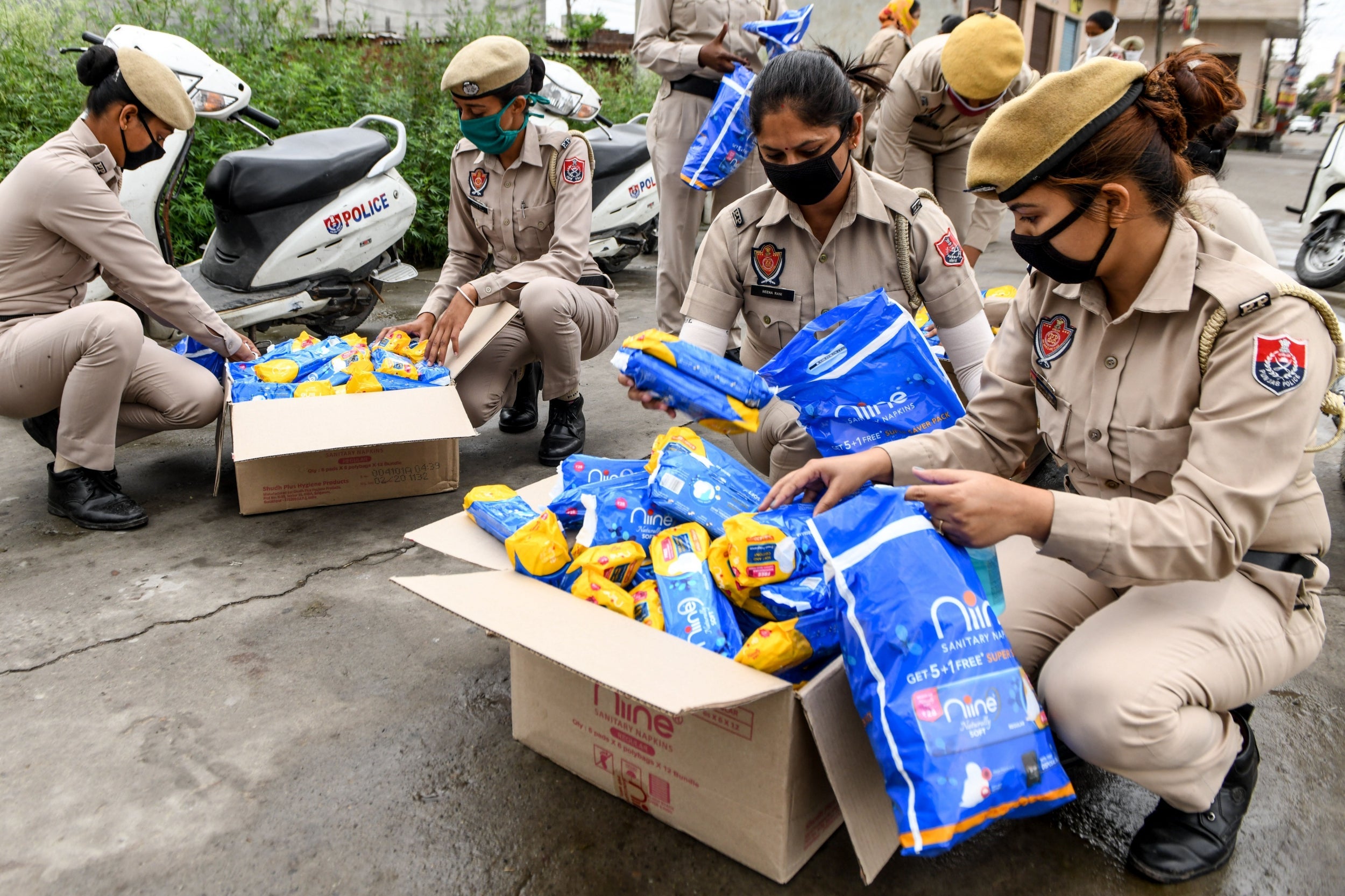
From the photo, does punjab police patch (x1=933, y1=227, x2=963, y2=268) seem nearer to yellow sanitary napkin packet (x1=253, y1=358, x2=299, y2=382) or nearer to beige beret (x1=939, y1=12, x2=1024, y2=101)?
beige beret (x1=939, y1=12, x2=1024, y2=101)

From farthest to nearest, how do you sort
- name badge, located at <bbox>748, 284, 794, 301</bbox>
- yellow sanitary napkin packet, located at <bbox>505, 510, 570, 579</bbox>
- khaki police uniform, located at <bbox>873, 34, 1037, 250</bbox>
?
khaki police uniform, located at <bbox>873, 34, 1037, 250</bbox> → name badge, located at <bbox>748, 284, 794, 301</bbox> → yellow sanitary napkin packet, located at <bbox>505, 510, 570, 579</bbox>

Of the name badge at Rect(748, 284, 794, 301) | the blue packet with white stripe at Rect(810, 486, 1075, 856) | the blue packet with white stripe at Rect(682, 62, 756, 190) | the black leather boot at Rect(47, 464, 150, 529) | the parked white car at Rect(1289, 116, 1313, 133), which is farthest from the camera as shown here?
the parked white car at Rect(1289, 116, 1313, 133)

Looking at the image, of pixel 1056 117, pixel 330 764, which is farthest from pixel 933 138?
pixel 330 764

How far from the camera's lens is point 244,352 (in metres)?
3.09

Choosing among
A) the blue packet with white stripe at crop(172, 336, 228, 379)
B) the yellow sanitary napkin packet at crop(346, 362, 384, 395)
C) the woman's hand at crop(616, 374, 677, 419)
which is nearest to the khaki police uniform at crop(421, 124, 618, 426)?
the yellow sanitary napkin packet at crop(346, 362, 384, 395)

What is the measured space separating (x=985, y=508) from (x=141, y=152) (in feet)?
8.83

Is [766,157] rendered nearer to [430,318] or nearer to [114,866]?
[430,318]

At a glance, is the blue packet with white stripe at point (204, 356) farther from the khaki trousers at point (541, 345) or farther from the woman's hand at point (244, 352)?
the khaki trousers at point (541, 345)

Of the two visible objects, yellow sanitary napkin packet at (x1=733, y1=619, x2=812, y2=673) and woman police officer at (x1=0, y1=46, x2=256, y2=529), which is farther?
woman police officer at (x1=0, y1=46, x2=256, y2=529)

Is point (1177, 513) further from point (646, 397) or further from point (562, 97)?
point (562, 97)

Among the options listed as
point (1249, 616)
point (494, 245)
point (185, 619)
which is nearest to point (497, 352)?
point (494, 245)

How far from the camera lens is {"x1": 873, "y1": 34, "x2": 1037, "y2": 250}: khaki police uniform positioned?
3729mm

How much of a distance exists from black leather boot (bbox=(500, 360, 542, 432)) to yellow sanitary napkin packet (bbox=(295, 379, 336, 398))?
87cm

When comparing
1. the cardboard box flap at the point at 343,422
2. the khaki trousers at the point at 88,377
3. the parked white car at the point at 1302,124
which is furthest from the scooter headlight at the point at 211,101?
the parked white car at the point at 1302,124
